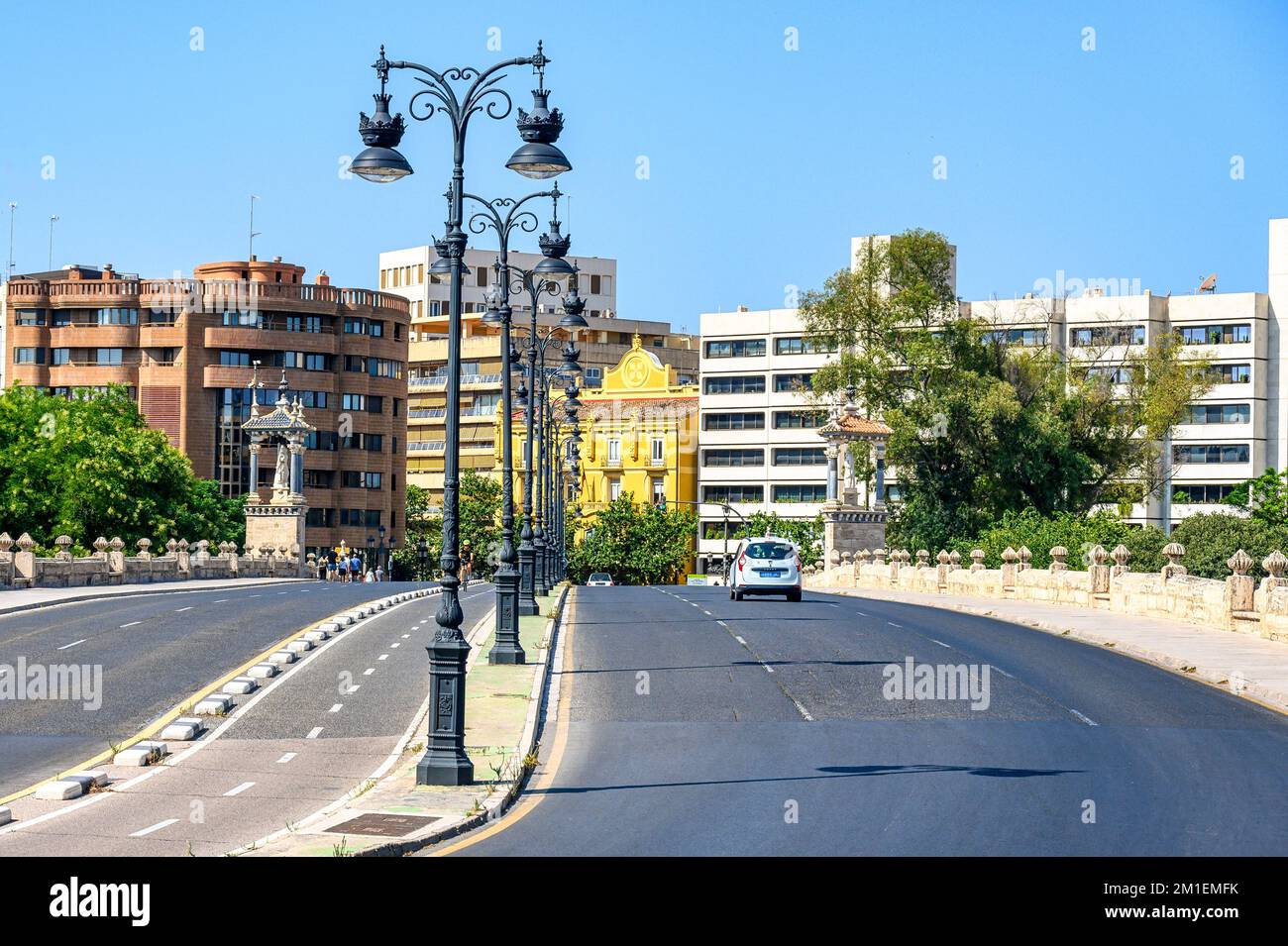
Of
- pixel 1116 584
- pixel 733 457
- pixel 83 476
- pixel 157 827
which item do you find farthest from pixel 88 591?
pixel 733 457

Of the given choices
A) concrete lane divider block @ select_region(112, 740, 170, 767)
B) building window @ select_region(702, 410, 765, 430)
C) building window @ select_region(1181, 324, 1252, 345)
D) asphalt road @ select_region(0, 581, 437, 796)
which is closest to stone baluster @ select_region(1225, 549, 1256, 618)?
asphalt road @ select_region(0, 581, 437, 796)

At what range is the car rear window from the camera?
155 feet

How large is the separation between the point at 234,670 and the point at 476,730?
885 cm

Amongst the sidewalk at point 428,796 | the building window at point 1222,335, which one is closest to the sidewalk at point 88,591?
the sidewalk at point 428,796

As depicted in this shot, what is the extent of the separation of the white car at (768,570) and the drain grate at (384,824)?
106ft

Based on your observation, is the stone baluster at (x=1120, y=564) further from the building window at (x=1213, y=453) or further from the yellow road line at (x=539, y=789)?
the building window at (x=1213, y=453)

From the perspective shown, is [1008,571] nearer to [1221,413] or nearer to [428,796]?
[428,796]

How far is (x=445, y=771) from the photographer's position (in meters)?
16.5

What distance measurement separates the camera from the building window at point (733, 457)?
135 metres

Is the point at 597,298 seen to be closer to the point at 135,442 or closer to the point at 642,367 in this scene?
the point at 642,367

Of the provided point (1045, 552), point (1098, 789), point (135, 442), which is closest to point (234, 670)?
point (1098, 789)

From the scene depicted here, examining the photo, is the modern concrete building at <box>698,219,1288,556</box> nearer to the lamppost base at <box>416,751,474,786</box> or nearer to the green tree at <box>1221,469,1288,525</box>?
the green tree at <box>1221,469,1288,525</box>

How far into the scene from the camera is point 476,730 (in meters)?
20.2
